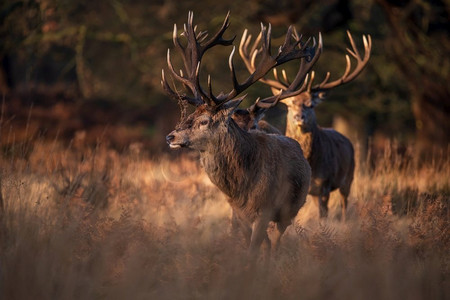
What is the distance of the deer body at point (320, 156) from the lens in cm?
881

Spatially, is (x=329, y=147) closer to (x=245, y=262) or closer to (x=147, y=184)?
(x=147, y=184)

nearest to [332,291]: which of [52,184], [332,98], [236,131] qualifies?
[236,131]

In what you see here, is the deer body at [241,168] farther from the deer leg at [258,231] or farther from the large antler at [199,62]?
the large antler at [199,62]

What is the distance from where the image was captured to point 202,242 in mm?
5684

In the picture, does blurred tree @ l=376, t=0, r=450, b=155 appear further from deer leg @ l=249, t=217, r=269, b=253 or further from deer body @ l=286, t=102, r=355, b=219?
deer leg @ l=249, t=217, r=269, b=253

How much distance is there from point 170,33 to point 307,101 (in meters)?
7.96

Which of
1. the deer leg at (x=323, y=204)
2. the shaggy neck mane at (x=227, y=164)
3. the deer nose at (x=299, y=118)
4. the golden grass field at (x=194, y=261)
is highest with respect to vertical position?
the deer nose at (x=299, y=118)

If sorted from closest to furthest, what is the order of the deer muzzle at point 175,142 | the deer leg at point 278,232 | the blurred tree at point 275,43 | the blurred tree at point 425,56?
1. the deer muzzle at point 175,142
2. the deer leg at point 278,232
3. the blurred tree at point 425,56
4. the blurred tree at point 275,43

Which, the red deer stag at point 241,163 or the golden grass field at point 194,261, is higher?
the red deer stag at point 241,163

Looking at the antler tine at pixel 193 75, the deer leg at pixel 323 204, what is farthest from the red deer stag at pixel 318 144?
the antler tine at pixel 193 75

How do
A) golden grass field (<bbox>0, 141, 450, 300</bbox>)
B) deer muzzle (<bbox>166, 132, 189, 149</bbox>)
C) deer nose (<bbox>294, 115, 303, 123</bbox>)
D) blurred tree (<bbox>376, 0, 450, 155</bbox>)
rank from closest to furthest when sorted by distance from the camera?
golden grass field (<bbox>0, 141, 450, 300</bbox>), deer muzzle (<bbox>166, 132, 189, 149</bbox>), deer nose (<bbox>294, 115, 303, 123</bbox>), blurred tree (<bbox>376, 0, 450, 155</bbox>)

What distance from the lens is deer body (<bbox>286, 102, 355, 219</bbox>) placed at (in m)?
8.81

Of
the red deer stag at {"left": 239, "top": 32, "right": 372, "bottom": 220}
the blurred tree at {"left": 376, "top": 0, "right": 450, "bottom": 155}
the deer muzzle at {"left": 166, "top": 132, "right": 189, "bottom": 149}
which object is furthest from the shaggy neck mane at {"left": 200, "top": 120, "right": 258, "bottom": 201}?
the blurred tree at {"left": 376, "top": 0, "right": 450, "bottom": 155}

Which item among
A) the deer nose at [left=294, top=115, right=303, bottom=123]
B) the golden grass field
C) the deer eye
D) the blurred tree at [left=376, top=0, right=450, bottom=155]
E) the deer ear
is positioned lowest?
the golden grass field
